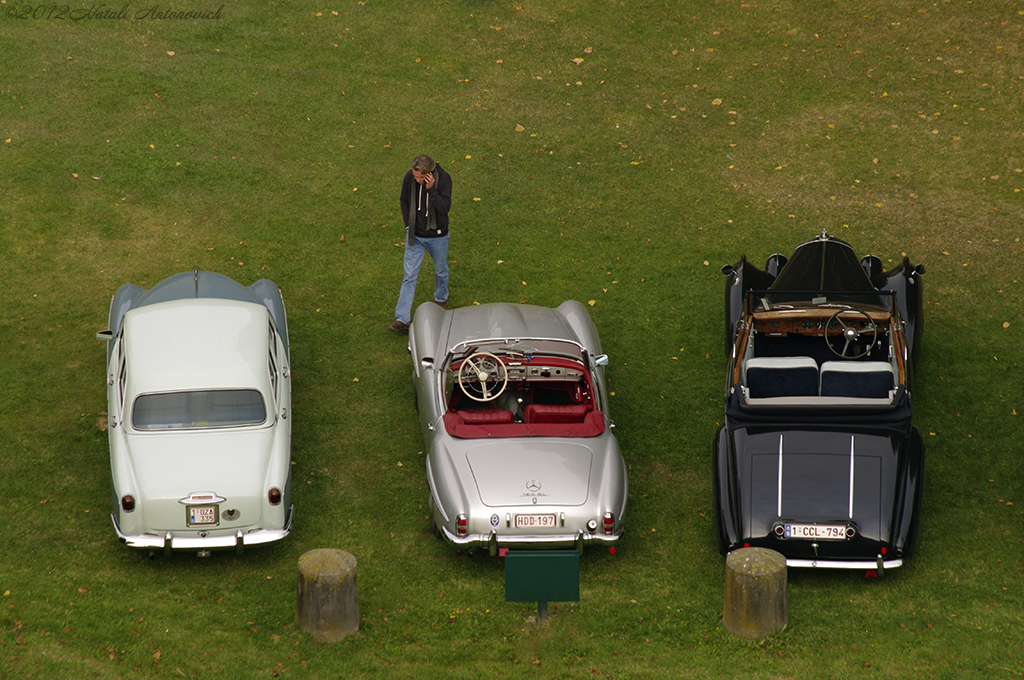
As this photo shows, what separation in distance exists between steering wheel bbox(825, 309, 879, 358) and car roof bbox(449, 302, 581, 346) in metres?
2.76

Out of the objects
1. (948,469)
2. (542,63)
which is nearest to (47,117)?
(542,63)

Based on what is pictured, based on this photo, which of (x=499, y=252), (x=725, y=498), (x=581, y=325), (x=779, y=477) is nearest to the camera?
(x=779, y=477)

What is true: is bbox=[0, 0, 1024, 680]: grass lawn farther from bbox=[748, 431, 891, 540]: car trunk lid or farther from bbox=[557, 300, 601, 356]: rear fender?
bbox=[557, 300, 601, 356]: rear fender

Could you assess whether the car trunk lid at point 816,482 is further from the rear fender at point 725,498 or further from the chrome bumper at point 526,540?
the chrome bumper at point 526,540

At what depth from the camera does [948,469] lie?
35.8ft

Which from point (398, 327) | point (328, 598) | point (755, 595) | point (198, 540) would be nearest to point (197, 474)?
point (198, 540)

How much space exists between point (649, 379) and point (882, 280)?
9.98 feet

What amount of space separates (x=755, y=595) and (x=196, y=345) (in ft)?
19.2

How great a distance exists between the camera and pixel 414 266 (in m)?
12.9

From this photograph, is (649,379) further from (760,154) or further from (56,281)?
(56,281)

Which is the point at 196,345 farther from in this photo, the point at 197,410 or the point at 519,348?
the point at 519,348

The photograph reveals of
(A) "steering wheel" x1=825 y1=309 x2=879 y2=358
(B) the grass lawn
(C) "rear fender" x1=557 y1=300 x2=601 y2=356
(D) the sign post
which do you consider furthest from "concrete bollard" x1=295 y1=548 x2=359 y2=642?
(A) "steering wheel" x1=825 y1=309 x2=879 y2=358

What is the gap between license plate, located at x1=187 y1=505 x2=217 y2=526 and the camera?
30.3ft

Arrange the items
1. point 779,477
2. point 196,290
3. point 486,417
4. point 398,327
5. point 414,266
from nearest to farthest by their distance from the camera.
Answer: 1. point 779,477
2. point 486,417
3. point 196,290
4. point 414,266
5. point 398,327
